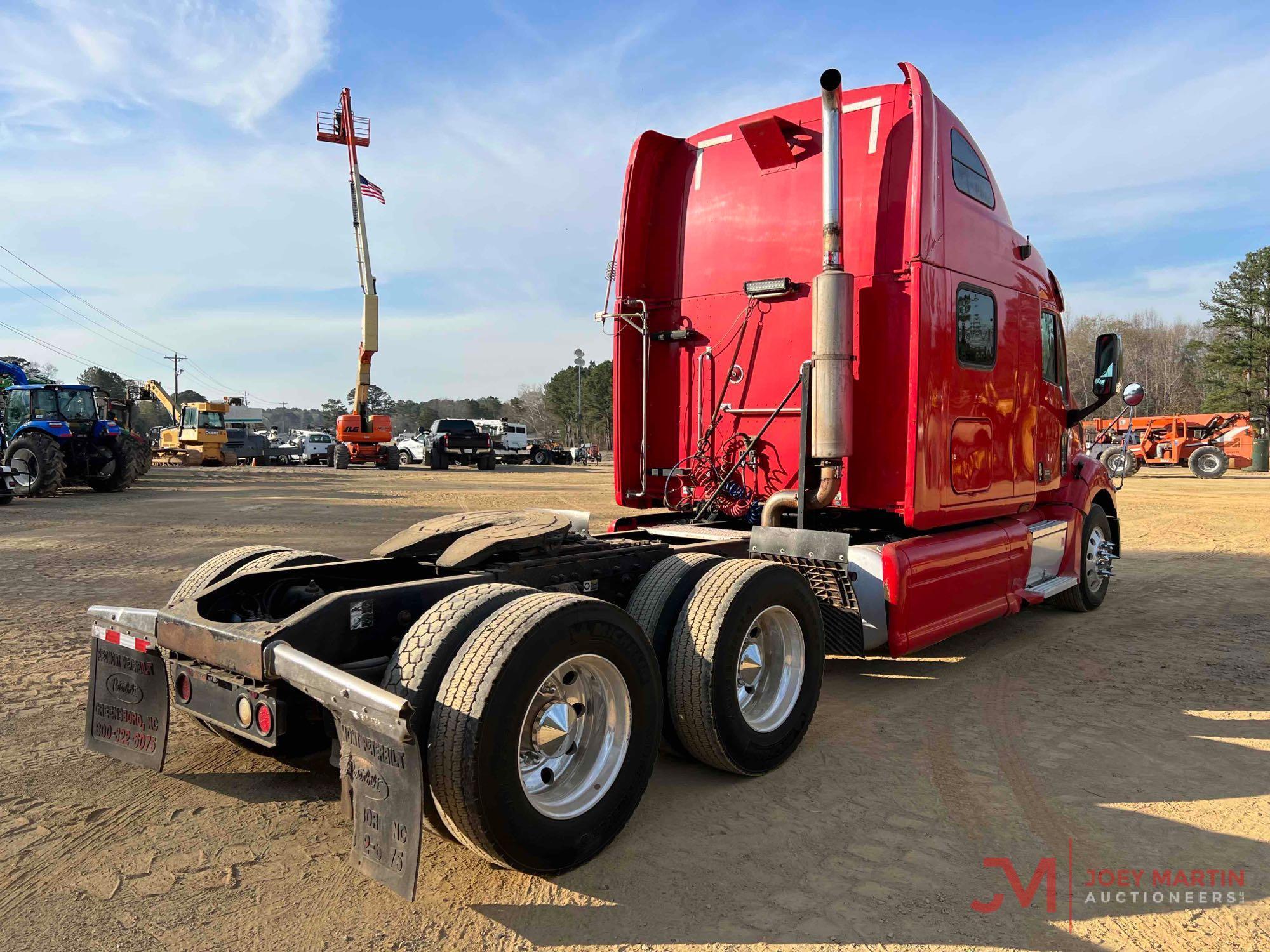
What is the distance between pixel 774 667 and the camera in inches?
167

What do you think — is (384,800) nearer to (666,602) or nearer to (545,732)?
(545,732)

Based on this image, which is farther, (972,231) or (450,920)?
(972,231)

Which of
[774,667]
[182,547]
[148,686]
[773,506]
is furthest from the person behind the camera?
[182,547]

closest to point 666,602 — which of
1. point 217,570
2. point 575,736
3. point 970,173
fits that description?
point 575,736

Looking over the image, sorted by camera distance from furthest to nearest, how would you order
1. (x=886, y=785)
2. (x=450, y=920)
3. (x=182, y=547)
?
(x=182, y=547), (x=886, y=785), (x=450, y=920)

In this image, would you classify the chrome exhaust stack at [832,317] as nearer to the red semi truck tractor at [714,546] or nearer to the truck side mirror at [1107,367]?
the red semi truck tractor at [714,546]

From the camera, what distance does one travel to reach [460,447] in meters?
36.2

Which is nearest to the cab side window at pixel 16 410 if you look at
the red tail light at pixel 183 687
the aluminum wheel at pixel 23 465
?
the aluminum wheel at pixel 23 465

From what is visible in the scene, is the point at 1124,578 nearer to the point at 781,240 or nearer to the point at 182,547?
the point at 781,240

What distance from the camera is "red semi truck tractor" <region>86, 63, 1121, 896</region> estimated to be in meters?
2.81

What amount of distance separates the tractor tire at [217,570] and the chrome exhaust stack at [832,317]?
3.07m

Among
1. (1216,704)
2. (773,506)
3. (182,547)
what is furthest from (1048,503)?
(182,547)

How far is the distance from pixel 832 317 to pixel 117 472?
794 inches

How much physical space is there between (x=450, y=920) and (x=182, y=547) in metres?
9.40
